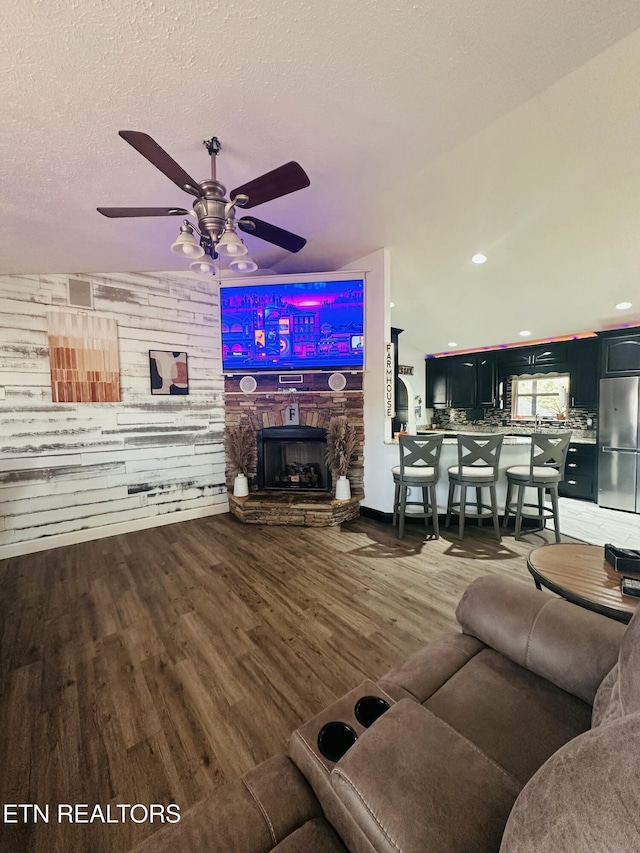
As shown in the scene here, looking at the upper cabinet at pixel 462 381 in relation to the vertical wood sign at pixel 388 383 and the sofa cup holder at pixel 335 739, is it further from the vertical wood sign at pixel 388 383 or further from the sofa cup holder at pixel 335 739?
the sofa cup holder at pixel 335 739

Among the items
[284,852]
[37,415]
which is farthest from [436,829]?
[37,415]

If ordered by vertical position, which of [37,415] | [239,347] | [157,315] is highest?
[157,315]

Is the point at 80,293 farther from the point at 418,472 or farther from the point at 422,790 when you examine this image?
the point at 422,790

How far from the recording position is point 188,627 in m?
2.07

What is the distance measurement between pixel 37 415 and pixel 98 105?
9.07 feet

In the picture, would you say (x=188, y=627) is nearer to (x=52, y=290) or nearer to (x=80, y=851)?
(x=80, y=851)

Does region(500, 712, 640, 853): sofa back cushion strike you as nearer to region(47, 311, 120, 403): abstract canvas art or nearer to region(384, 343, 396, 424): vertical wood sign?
region(384, 343, 396, 424): vertical wood sign

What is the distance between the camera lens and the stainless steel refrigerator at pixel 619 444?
4.18 metres

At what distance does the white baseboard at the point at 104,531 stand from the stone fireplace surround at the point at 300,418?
36 cm

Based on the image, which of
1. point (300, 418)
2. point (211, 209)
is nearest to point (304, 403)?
point (300, 418)

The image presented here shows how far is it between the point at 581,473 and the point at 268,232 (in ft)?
16.8

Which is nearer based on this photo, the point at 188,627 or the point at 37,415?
the point at 188,627

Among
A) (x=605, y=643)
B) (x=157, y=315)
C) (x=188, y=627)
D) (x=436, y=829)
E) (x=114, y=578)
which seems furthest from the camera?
(x=157, y=315)

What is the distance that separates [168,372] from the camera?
153 inches
